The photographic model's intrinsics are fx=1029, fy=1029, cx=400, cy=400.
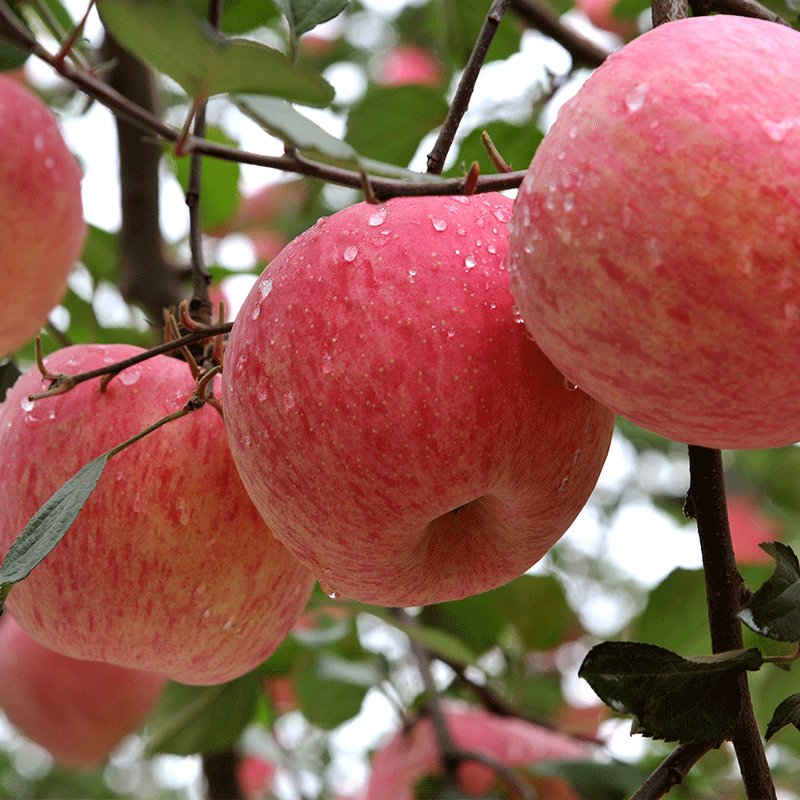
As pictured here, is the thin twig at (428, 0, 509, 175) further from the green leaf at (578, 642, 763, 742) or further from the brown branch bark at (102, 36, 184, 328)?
the brown branch bark at (102, 36, 184, 328)

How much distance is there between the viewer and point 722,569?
0.62 m

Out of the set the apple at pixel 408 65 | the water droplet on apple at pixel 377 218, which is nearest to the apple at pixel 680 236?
the water droplet on apple at pixel 377 218

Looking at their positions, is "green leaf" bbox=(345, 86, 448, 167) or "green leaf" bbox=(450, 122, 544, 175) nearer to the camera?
"green leaf" bbox=(450, 122, 544, 175)

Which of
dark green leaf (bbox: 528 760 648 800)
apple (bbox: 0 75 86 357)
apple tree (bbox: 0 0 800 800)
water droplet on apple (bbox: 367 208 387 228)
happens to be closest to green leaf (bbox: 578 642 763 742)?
apple tree (bbox: 0 0 800 800)

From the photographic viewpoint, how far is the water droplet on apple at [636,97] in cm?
48

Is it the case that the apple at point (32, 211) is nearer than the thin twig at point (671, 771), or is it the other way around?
the thin twig at point (671, 771)

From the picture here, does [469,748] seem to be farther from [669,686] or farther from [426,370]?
[426,370]

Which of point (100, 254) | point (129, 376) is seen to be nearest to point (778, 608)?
Result: point (129, 376)

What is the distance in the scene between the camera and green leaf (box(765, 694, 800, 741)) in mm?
614

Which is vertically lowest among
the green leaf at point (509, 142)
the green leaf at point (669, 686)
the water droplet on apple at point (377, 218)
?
the green leaf at point (669, 686)

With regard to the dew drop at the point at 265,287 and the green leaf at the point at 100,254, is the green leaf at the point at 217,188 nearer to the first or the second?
the green leaf at the point at 100,254

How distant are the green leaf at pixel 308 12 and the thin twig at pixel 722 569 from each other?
0.40 metres

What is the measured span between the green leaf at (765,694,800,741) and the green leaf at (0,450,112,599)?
0.43m

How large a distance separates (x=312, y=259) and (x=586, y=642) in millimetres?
1862
